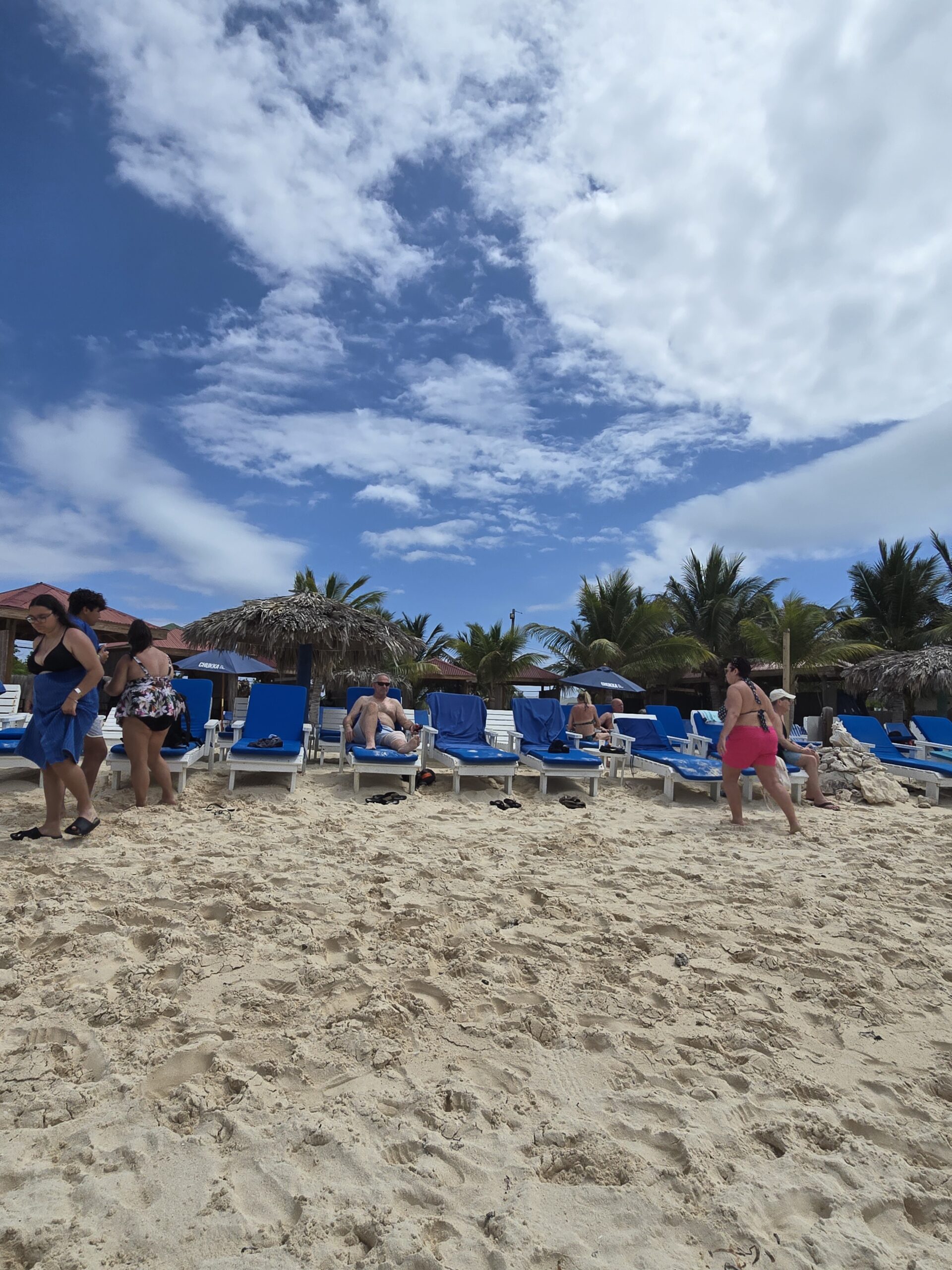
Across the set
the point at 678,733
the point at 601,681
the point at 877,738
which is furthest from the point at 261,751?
the point at 601,681

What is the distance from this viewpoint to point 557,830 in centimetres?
506

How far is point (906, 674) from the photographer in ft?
55.9

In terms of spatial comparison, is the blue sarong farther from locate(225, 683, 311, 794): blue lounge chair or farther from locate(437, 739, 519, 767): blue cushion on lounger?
locate(437, 739, 519, 767): blue cushion on lounger

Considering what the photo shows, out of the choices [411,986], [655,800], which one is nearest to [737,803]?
[655,800]

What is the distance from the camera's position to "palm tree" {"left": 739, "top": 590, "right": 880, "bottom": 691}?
19828mm

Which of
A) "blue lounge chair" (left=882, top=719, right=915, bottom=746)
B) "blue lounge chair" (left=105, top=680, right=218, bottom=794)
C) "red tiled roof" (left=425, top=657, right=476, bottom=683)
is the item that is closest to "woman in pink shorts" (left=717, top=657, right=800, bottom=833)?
"blue lounge chair" (left=105, top=680, right=218, bottom=794)

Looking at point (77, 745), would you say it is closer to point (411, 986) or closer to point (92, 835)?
point (92, 835)

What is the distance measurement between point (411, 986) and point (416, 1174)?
894mm

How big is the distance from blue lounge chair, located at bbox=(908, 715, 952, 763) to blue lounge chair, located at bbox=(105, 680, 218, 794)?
8440 millimetres

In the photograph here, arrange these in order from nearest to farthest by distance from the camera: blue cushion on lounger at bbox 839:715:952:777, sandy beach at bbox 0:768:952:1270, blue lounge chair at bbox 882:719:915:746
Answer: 1. sandy beach at bbox 0:768:952:1270
2. blue cushion on lounger at bbox 839:715:952:777
3. blue lounge chair at bbox 882:719:915:746

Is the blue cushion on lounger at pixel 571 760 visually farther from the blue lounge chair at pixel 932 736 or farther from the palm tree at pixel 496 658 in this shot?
the palm tree at pixel 496 658

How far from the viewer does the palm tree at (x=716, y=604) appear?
78.5ft

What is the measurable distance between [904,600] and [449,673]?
1592cm

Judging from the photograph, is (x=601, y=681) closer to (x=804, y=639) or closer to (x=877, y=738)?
(x=877, y=738)
